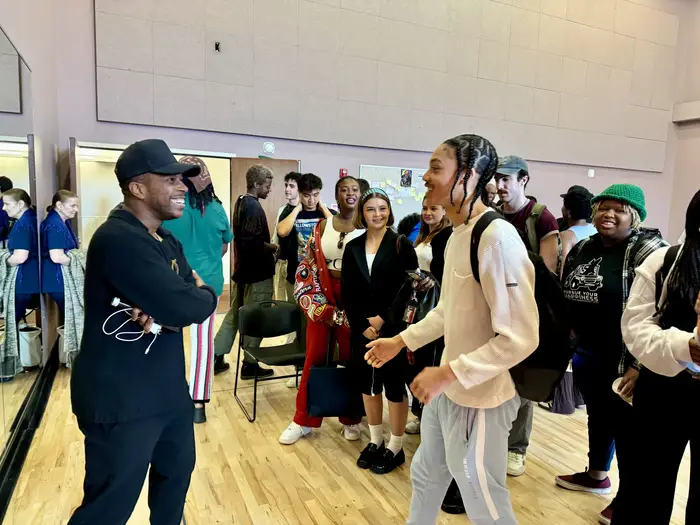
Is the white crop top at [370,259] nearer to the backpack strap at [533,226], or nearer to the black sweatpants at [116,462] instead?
the backpack strap at [533,226]

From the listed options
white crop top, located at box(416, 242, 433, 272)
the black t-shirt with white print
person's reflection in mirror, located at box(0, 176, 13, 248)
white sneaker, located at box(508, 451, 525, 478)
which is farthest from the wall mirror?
the black t-shirt with white print

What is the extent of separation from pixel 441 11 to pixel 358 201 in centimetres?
566

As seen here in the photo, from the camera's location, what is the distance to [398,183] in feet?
23.3

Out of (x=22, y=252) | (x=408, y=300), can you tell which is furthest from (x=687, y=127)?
(x=22, y=252)

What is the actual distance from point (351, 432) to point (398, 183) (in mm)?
4830

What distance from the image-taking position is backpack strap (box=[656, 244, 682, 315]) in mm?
1465

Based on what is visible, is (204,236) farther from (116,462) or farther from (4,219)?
(116,462)

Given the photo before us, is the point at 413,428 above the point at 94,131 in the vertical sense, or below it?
below

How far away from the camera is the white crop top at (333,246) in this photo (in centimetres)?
278

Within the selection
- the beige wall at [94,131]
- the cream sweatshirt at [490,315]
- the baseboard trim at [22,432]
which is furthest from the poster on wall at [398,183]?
the cream sweatshirt at [490,315]

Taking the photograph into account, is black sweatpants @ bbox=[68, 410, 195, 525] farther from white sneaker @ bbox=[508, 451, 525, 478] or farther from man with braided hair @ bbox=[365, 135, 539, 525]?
white sneaker @ bbox=[508, 451, 525, 478]

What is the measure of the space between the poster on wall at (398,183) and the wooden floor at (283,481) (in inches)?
176

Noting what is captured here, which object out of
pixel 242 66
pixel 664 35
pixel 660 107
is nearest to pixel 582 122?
pixel 660 107

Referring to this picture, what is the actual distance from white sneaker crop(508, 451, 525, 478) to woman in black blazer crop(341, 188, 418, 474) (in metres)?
0.60
